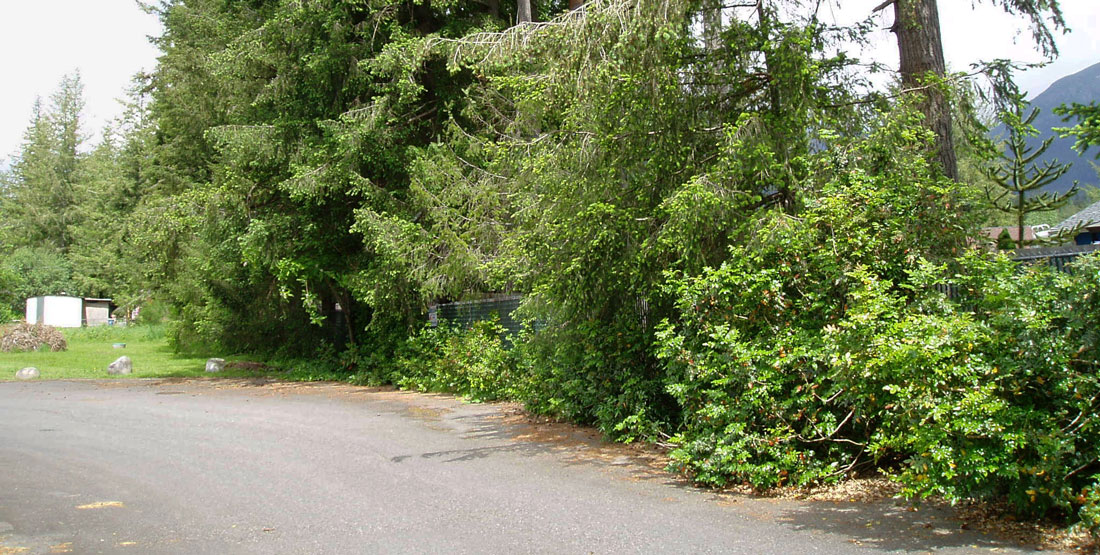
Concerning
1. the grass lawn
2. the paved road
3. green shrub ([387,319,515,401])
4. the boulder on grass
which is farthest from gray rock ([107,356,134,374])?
the paved road

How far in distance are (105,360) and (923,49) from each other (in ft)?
92.9

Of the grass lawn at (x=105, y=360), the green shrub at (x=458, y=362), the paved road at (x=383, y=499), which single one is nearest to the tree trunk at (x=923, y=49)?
the paved road at (x=383, y=499)

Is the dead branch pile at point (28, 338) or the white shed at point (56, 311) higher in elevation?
the white shed at point (56, 311)

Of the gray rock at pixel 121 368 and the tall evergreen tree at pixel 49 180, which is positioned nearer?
the gray rock at pixel 121 368

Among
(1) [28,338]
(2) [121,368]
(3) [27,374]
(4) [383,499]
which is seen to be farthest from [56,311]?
(4) [383,499]

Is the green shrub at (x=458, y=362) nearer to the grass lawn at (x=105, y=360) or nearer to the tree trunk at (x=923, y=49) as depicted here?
the tree trunk at (x=923, y=49)

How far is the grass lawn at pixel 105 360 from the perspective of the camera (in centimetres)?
2380

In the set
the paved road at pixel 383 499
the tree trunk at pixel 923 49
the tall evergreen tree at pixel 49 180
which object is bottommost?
the paved road at pixel 383 499

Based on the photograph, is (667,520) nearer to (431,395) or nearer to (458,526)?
(458,526)

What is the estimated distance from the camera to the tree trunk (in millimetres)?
9680

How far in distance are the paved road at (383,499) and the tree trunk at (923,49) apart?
16.5ft

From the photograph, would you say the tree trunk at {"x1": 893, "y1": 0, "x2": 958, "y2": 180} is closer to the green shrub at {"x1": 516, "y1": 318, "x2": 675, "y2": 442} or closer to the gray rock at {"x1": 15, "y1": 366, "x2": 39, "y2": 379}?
the green shrub at {"x1": 516, "y1": 318, "x2": 675, "y2": 442}

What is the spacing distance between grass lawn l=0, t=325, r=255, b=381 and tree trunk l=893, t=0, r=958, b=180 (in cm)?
1949

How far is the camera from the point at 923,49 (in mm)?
9930
